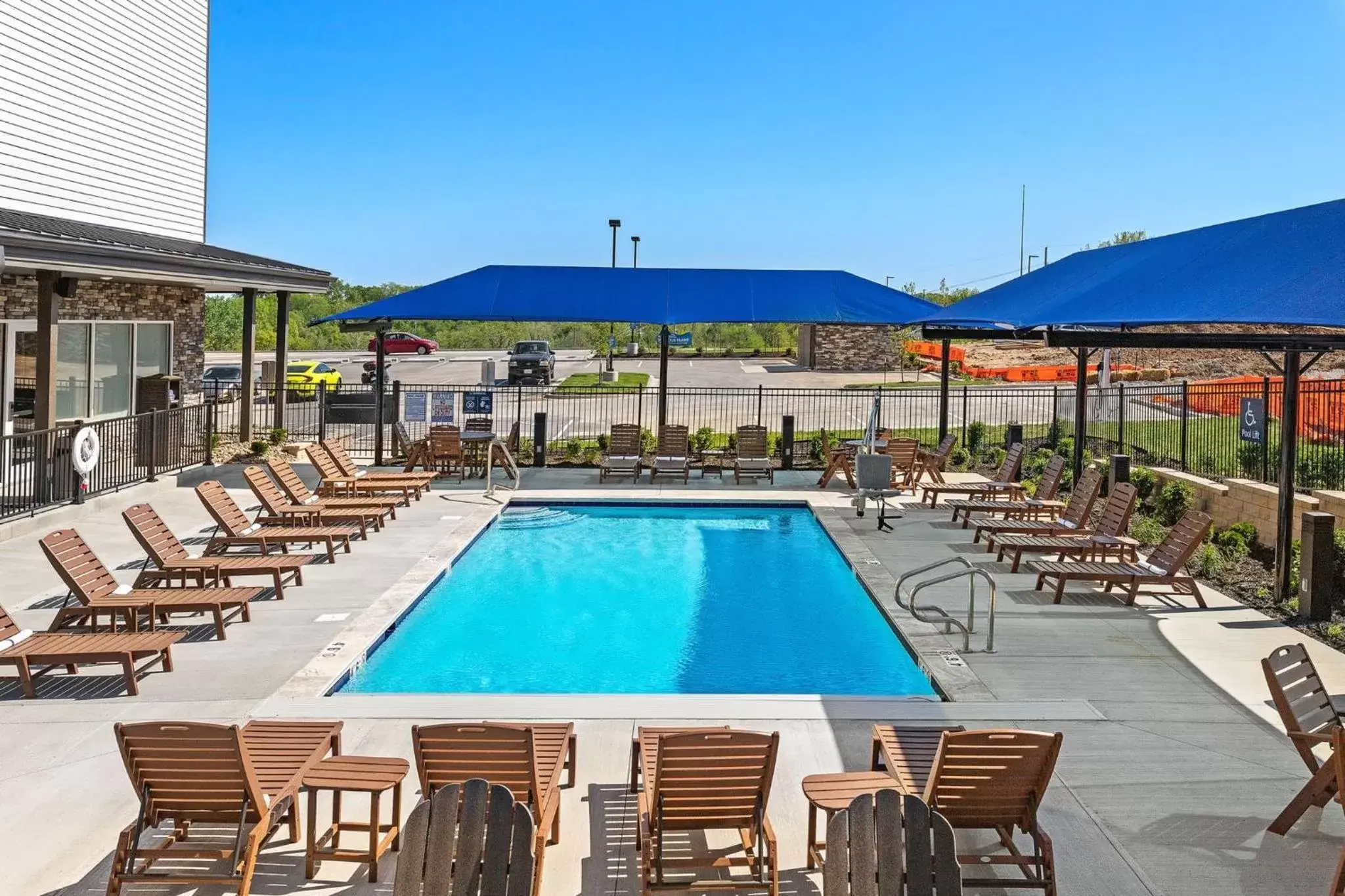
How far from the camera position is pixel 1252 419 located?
14.0m

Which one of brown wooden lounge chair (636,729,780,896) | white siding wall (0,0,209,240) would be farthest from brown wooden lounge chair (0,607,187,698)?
white siding wall (0,0,209,240)

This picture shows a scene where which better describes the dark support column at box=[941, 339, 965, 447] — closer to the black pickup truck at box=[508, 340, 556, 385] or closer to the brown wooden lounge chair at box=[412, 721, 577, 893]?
the brown wooden lounge chair at box=[412, 721, 577, 893]

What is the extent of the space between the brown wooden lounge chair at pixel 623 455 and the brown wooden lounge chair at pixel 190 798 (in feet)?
47.3

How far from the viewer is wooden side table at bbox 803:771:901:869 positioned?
→ 231 inches

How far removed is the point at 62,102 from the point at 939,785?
60.7ft

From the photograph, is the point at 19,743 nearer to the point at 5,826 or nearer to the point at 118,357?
the point at 5,826

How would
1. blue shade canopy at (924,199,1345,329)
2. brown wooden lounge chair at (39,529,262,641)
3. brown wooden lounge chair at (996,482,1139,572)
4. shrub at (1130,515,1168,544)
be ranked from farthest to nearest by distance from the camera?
shrub at (1130,515,1168,544) → brown wooden lounge chair at (996,482,1139,572) → blue shade canopy at (924,199,1345,329) → brown wooden lounge chair at (39,529,262,641)

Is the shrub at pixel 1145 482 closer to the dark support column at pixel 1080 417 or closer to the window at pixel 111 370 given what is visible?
the dark support column at pixel 1080 417

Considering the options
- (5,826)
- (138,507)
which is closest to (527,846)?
(5,826)

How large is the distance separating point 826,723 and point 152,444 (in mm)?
12912

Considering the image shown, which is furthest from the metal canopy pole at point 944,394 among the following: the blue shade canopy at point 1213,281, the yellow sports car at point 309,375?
the yellow sports car at point 309,375

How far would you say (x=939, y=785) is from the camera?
5.65 meters

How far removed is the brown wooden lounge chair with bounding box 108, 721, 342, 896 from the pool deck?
8.9 inches

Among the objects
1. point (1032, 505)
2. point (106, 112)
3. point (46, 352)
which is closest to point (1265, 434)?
point (1032, 505)
